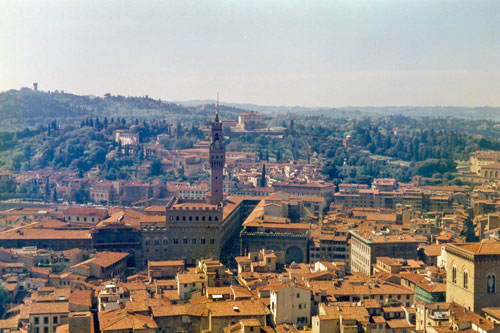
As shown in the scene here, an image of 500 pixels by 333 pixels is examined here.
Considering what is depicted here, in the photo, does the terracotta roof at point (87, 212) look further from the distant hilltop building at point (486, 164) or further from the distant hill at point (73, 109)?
the distant hill at point (73, 109)

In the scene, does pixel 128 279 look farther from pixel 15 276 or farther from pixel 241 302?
pixel 241 302

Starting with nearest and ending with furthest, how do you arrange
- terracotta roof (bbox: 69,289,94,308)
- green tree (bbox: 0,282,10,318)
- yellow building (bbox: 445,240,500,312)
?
yellow building (bbox: 445,240,500,312)
terracotta roof (bbox: 69,289,94,308)
green tree (bbox: 0,282,10,318)

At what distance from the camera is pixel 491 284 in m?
17.1

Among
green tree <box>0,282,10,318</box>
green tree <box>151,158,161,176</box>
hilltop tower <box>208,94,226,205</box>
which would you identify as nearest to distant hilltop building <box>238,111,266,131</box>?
Result: green tree <box>151,158,161,176</box>

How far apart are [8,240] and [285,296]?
12940 millimetres

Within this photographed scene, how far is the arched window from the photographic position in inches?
672

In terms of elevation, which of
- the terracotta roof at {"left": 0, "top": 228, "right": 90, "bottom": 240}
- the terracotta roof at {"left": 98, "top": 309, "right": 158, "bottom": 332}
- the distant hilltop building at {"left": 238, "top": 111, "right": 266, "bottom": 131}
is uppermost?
the distant hilltop building at {"left": 238, "top": 111, "right": 266, "bottom": 131}

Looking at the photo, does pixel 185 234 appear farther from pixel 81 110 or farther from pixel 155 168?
pixel 81 110

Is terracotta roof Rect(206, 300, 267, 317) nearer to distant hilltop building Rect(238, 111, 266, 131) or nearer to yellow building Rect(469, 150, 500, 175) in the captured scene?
yellow building Rect(469, 150, 500, 175)

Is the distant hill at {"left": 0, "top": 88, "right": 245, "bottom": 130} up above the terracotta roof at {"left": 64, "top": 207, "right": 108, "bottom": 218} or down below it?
above

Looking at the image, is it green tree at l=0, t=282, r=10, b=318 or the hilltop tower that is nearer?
green tree at l=0, t=282, r=10, b=318

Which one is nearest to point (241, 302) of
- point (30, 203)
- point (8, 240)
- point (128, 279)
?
point (128, 279)

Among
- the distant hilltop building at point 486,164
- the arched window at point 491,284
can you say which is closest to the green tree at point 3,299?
the arched window at point 491,284

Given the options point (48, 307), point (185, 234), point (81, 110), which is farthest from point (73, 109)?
point (48, 307)
